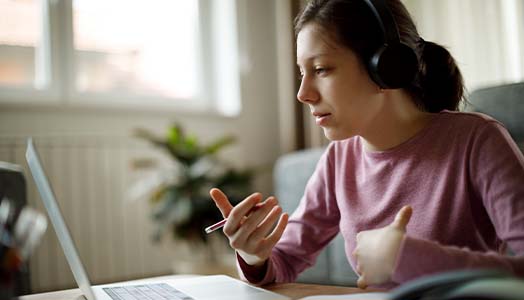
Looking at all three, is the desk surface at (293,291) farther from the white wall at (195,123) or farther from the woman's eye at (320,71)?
the white wall at (195,123)

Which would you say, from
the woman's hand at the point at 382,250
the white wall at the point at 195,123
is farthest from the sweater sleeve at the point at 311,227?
the white wall at the point at 195,123

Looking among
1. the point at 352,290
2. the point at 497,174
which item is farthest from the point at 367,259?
the point at 497,174

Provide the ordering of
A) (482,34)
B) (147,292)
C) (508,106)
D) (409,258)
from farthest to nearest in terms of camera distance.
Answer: (482,34) < (508,106) < (147,292) < (409,258)

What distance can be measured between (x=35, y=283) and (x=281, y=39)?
210 centimetres

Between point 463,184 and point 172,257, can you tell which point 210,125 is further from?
point 463,184

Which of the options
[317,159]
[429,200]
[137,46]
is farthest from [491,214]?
[137,46]

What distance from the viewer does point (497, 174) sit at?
756mm

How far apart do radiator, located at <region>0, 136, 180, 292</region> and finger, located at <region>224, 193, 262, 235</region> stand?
83.4 inches

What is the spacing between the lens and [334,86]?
88 cm

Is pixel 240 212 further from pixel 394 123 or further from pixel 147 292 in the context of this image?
pixel 394 123

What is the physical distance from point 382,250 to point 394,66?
32 centimetres

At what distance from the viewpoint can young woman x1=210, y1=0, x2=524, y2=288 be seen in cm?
79

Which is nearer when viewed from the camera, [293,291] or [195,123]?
[293,291]

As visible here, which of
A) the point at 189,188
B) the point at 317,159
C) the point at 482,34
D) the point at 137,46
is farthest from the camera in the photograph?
the point at 137,46
